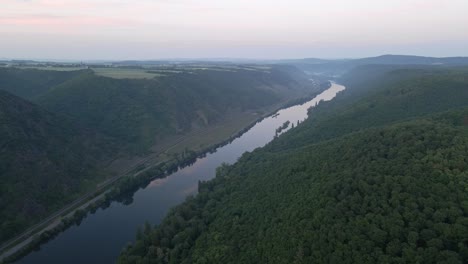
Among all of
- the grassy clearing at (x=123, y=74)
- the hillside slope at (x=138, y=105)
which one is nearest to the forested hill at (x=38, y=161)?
the hillside slope at (x=138, y=105)

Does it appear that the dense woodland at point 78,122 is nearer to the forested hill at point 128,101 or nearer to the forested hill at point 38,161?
the forested hill at point 38,161

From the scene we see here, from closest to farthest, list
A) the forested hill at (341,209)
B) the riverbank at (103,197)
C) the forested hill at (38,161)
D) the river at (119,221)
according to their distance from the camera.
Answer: the forested hill at (341,209), the river at (119,221), the riverbank at (103,197), the forested hill at (38,161)

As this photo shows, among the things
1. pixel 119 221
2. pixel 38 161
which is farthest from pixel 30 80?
pixel 119 221

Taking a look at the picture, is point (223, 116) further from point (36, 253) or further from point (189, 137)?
point (36, 253)

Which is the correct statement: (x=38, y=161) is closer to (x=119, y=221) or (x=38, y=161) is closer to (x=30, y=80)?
(x=119, y=221)

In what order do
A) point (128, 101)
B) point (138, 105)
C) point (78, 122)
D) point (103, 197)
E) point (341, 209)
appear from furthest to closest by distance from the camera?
1. point (128, 101)
2. point (138, 105)
3. point (78, 122)
4. point (103, 197)
5. point (341, 209)
